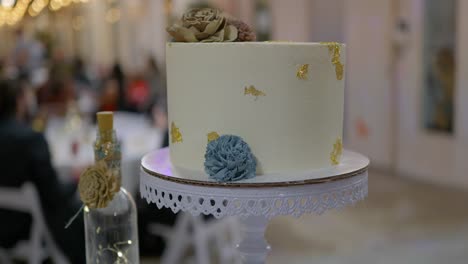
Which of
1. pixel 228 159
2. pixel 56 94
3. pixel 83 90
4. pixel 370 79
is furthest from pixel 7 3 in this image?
pixel 228 159

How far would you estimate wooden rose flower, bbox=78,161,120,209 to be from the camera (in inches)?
56.1

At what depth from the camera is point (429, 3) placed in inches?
233

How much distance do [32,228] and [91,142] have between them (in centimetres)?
93

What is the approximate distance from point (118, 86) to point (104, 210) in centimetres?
489

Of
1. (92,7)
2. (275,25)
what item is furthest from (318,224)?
(92,7)

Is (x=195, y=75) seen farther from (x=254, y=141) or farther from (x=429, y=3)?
(x=429, y=3)

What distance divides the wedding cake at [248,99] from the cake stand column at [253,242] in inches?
6.9

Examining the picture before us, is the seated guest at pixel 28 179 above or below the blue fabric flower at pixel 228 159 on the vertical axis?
below

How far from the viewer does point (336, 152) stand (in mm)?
1561

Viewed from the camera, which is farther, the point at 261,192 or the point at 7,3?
the point at 7,3

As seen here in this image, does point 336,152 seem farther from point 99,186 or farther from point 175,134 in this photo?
point 99,186

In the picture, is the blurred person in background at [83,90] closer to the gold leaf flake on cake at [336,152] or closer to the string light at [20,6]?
the string light at [20,6]

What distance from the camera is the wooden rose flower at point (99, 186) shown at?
1.43m

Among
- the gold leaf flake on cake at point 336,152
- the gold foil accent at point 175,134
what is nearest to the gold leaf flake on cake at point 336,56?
the gold leaf flake on cake at point 336,152
